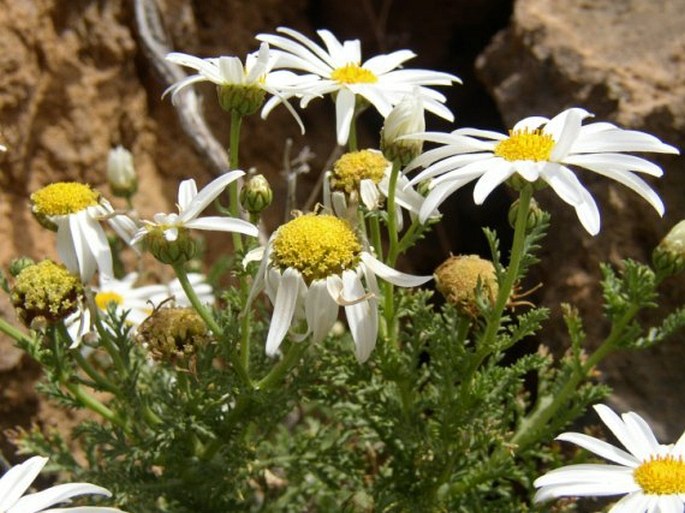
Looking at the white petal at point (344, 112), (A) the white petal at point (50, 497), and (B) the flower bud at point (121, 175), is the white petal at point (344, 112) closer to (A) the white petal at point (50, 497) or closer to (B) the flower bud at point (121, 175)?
(A) the white petal at point (50, 497)

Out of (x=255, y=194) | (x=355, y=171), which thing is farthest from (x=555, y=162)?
(x=255, y=194)

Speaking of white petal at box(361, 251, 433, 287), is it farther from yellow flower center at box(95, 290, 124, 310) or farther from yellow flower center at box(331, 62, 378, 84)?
yellow flower center at box(95, 290, 124, 310)

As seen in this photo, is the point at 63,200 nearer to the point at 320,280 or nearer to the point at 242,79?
the point at 242,79

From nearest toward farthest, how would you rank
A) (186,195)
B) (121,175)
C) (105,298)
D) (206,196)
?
(206,196), (186,195), (105,298), (121,175)

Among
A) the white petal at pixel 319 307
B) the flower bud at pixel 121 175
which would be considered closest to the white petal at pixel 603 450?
the white petal at pixel 319 307

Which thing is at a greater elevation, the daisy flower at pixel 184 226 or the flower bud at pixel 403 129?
the flower bud at pixel 403 129

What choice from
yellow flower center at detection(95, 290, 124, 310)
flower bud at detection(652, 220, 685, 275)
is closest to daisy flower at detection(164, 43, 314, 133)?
flower bud at detection(652, 220, 685, 275)
